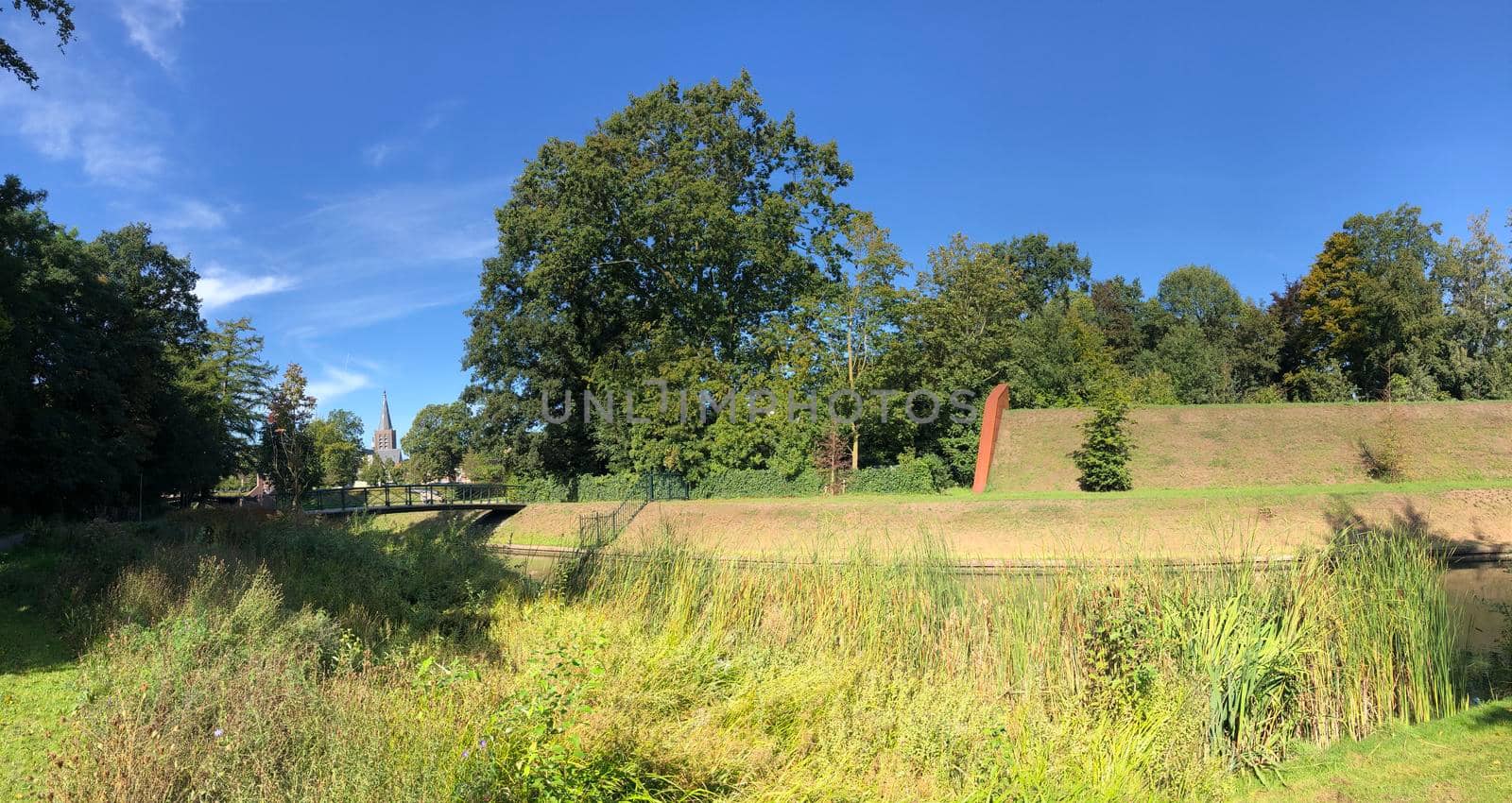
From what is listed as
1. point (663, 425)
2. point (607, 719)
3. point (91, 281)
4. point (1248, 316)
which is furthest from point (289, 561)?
point (1248, 316)

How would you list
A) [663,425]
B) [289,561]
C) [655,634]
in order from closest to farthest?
[655,634] < [289,561] < [663,425]

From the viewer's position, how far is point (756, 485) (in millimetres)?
30844

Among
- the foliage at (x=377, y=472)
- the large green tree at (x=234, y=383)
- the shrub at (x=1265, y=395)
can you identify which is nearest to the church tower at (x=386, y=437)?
the foliage at (x=377, y=472)

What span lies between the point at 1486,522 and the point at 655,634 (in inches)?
769

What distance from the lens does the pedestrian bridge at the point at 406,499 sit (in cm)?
2959

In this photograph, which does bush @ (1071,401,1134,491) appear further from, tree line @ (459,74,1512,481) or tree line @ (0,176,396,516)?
tree line @ (0,176,396,516)

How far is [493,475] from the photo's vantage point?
177 feet

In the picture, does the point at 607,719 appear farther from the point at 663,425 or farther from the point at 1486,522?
the point at 663,425

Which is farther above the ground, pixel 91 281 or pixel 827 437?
pixel 91 281

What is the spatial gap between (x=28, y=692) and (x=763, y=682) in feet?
20.2

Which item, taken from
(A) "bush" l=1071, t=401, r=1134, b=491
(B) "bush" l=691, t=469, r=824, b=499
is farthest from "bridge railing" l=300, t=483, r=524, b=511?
(A) "bush" l=1071, t=401, r=1134, b=491

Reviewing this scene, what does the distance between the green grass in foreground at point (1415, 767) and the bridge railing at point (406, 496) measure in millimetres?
28379

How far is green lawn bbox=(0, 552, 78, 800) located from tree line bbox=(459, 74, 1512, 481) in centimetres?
2315

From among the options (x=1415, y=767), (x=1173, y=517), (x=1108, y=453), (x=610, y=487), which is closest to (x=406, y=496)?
(x=610, y=487)
